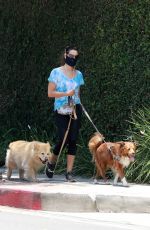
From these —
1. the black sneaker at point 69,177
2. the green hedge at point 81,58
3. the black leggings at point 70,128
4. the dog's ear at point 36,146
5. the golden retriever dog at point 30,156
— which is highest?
the green hedge at point 81,58

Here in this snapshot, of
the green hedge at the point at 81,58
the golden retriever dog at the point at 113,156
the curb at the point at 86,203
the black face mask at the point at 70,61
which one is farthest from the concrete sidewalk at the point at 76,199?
the green hedge at the point at 81,58

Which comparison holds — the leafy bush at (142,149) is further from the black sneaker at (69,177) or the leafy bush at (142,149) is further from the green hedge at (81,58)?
the black sneaker at (69,177)

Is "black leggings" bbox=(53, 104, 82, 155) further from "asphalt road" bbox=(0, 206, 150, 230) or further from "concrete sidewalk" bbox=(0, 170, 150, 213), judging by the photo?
"asphalt road" bbox=(0, 206, 150, 230)

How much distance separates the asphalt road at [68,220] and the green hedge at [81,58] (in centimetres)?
340

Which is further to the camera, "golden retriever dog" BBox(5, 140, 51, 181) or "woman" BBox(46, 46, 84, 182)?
"golden retriever dog" BBox(5, 140, 51, 181)

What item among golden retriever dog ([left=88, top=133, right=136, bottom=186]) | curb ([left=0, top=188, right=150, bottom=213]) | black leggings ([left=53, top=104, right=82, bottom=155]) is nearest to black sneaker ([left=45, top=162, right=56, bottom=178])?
black leggings ([left=53, top=104, right=82, bottom=155])

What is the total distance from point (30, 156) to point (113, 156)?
53.7 inches

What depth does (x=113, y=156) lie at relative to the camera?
36.0 ft

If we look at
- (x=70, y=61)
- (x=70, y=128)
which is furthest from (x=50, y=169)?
(x=70, y=61)

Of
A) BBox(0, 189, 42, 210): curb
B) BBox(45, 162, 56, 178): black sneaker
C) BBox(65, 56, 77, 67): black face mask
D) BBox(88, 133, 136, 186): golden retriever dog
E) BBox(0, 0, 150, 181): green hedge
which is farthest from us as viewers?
BBox(0, 0, 150, 181): green hedge

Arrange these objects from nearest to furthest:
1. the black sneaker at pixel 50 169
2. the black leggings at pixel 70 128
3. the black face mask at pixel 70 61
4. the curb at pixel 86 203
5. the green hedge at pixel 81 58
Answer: the curb at pixel 86 203
the black face mask at pixel 70 61
the black leggings at pixel 70 128
the black sneaker at pixel 50 169
the green hedge at pixel 81 58

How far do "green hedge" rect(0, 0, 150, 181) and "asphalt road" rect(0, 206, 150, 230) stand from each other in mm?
3397

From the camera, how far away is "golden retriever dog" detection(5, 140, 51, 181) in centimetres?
1132

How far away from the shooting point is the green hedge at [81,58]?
12.6 metres
